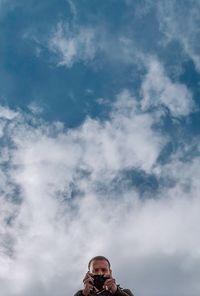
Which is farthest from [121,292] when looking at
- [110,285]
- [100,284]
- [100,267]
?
[100,267]

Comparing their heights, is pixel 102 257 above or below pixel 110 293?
above

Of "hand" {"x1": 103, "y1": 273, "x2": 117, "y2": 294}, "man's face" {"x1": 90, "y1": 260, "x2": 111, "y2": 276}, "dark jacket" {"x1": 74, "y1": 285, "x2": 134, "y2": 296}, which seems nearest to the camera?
"hand" {"x1": 103, "y1": 273, "x2": 117, "y2": 294}

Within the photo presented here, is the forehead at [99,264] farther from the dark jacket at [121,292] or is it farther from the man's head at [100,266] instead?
the dark jacket at [121,292]

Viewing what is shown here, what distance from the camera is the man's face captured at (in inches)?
453

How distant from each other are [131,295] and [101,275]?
3.00 feet

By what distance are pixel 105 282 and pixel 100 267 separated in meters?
0.40

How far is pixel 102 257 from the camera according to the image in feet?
38.4

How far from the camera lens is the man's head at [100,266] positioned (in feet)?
37.8

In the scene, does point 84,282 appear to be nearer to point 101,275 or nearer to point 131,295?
point 101,275

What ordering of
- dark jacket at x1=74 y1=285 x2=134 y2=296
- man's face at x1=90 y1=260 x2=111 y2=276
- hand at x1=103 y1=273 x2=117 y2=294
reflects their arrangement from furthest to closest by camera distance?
man's face at x1=90 y1=260 x2=111 y2=276 < dark jacket at x1=74 y1=285 x2=134 y2=296 < hand at x1=103 y1=273 x2=117 y2=294

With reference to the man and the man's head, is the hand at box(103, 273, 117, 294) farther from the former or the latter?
the man's head

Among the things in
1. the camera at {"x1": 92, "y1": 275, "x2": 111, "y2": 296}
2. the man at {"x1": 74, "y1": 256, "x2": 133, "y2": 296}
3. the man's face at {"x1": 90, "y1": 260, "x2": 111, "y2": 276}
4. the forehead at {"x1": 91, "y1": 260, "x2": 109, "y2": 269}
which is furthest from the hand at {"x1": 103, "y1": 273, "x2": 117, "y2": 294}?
the forehead at {"x1": 91, "y1": 260, "x2": 109, "y2": 269}

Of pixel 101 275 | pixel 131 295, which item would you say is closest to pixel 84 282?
pixel 101 275

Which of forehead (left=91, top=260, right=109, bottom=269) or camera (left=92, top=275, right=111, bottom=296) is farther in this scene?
forehead (left=91, top=260, right=109, bottom=269)
